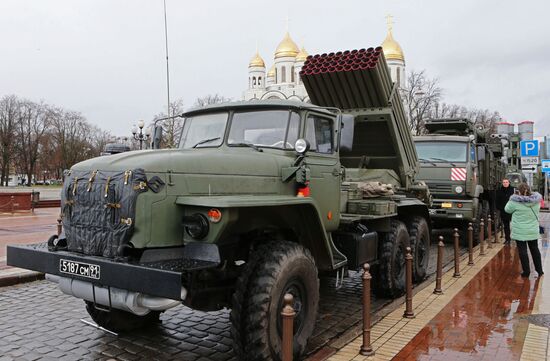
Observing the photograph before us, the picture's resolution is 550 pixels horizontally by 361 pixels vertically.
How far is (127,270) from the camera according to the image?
352 cm

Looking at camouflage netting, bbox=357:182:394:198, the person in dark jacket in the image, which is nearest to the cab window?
camouflage netting, bbox=357:182:394:198

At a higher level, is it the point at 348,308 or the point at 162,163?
the point at 162,163

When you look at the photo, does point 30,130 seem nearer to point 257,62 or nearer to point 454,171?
point 257,62

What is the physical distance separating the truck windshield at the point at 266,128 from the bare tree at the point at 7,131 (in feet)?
198

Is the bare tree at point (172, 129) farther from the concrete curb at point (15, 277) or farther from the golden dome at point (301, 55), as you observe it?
the golden dome at point (301, 55)

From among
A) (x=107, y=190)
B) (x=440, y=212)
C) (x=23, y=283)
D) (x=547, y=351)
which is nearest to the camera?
(x=107, y=190)

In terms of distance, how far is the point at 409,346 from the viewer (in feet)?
15.8

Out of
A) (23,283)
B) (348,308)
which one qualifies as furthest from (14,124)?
(348,308)

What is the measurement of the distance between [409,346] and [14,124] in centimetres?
6466

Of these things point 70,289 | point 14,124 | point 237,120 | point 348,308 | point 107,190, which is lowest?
point 348,308

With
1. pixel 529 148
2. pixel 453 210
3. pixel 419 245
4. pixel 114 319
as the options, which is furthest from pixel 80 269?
pixel 529 148

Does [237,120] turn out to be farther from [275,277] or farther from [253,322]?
[253,322]

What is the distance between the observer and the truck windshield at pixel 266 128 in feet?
16.7

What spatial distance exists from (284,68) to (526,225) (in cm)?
6274
